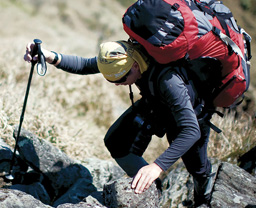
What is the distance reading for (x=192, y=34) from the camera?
2.73 metres

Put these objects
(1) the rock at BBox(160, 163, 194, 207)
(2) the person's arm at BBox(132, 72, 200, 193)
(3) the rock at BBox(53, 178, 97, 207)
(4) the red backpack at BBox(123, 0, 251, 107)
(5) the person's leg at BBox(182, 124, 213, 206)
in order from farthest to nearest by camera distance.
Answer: (1) the rock at BBox(160, 163, 194, 207) < (3) the rock at BBox(53, 178, 97, 207) < (5) the person's leg at BBox(182, 124, 213, 206) < (2) the person's arm at BBox(132, 72, 200, 193) < (4) the red backpack at BBox(123, 0, 251, 107)

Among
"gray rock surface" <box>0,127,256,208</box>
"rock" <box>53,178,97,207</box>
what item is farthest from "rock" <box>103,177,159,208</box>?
"rock" <box>53,178,97,207</box>

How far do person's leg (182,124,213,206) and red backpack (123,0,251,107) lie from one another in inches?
26.9

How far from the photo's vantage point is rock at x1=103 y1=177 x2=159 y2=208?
3080mm

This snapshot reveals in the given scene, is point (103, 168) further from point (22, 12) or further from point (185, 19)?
point (22, 12)

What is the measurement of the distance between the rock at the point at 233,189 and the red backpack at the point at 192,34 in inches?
47.8

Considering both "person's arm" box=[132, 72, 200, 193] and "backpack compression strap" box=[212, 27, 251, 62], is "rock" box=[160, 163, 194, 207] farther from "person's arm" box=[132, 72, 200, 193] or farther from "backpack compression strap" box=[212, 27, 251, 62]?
"backpack compression strap" box=[212, 27, 251, 62]

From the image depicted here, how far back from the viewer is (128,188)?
3.10 metres

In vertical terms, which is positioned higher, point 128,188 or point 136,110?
point 136,110

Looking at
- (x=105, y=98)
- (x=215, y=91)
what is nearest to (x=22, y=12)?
(x=105, y=98)

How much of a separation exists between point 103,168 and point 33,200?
205 centimetres

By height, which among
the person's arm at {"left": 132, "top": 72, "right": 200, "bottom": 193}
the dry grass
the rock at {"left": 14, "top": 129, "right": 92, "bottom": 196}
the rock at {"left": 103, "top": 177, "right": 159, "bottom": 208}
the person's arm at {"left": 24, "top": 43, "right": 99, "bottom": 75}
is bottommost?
the dry grass

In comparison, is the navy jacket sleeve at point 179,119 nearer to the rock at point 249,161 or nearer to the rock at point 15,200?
the rock at point 15,200

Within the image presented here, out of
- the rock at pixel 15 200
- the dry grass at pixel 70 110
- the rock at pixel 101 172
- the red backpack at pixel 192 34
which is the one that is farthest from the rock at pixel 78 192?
the red backpack at pixel 192 34
